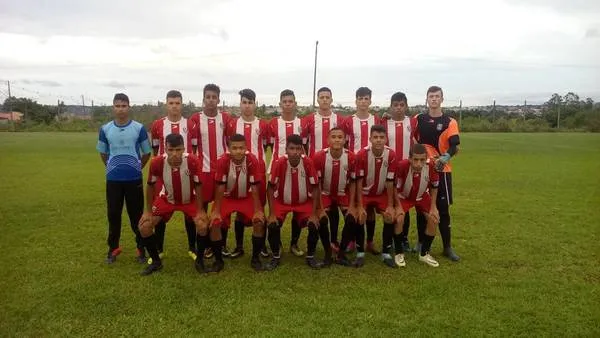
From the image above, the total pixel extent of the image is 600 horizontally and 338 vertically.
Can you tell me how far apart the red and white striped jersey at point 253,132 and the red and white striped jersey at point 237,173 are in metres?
0.48

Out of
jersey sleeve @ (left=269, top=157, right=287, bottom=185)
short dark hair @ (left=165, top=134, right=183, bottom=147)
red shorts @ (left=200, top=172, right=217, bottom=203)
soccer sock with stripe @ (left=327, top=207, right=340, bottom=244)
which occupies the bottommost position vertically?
soccer sock with stripe @ (left=327, top=207, right=340, bottom=244)

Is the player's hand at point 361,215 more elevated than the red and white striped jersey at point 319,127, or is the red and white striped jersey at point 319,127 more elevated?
the red and white striped jersey at point 319,127

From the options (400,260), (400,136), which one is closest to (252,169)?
(400,136)

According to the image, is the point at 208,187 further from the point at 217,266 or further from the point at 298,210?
the point at 298,210

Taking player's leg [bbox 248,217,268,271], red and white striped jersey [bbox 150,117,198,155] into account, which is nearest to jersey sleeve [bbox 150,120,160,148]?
red and white striped jersey [bbox 150,117,198,155]

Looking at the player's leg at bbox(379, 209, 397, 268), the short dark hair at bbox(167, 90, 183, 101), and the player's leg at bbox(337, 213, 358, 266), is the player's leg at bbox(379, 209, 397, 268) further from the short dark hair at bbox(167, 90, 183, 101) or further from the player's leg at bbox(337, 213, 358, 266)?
the short dark hair at bbox(167, 90, 183, 101)

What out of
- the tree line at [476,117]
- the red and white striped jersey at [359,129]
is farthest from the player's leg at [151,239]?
the tree line at [476,117]

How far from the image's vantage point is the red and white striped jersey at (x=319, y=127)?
6000 mm

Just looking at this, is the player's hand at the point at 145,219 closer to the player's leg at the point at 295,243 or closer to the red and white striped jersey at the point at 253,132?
the red and white striped jersey at the point at 253,132

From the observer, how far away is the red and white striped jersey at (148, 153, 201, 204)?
207 inches

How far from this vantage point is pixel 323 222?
216 inches

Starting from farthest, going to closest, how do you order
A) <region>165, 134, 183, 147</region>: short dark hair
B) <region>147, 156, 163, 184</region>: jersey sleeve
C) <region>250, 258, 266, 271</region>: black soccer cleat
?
<region>250, 258, 266, 271</region>: black soccer cleat < <region>147, 156, 163, 184</region>: jersey sleeve < <region>165, 134, 183, 147</region>: short dark hair

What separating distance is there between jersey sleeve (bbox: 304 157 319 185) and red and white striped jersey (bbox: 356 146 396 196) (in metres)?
0.47

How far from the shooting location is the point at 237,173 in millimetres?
5410
